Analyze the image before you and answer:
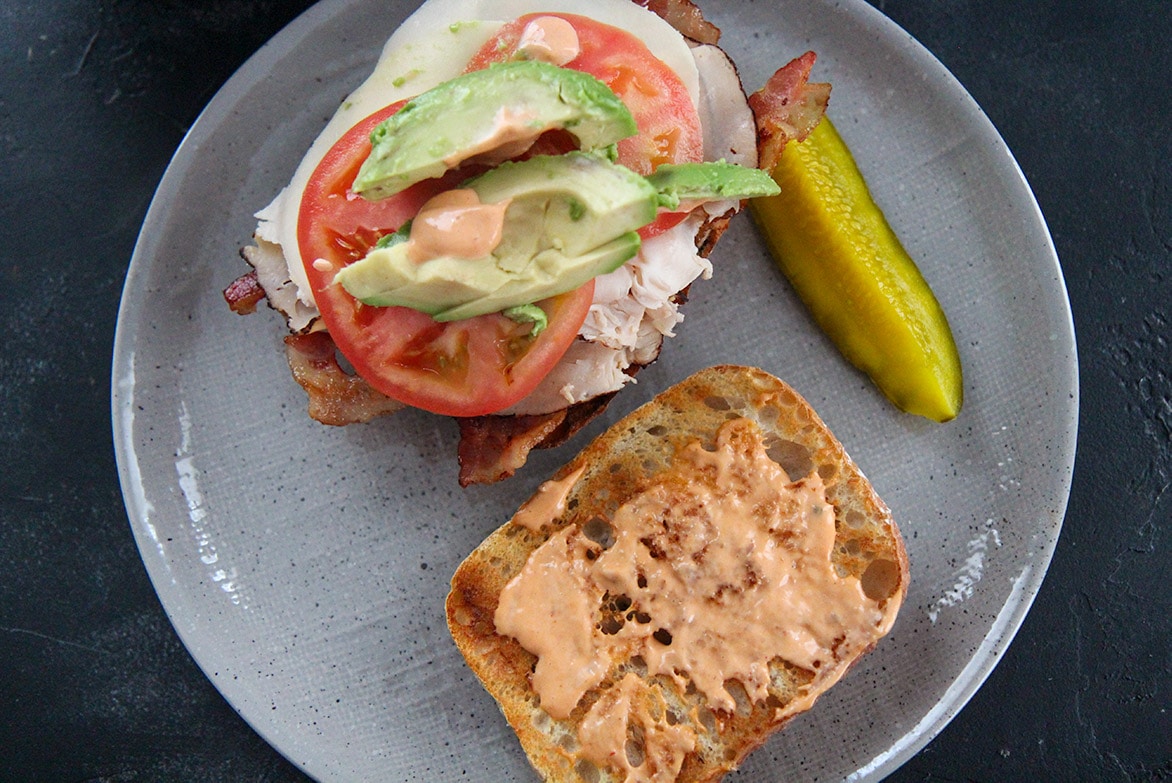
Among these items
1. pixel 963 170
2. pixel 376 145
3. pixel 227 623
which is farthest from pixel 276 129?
pixel 963 170

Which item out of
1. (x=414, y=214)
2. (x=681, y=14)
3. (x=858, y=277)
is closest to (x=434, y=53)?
(x=414, y=214)

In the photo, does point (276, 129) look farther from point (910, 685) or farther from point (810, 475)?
point (910, 685)

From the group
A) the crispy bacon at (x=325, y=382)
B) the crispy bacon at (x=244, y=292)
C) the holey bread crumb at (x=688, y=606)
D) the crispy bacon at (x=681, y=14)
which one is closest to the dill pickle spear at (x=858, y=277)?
the holey bread crumb at (x=688, y=606)

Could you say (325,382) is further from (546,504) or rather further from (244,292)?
(546,504)

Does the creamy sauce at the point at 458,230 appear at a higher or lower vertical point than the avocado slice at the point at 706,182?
lower

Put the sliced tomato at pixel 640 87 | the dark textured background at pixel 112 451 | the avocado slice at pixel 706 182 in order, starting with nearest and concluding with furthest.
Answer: the avocado slice at pixel 706 182 → the sliced tomato at pixel 640 87 → the dark textured background at pixel 112 451

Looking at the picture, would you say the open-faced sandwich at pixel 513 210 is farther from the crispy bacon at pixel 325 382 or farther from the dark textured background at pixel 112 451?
the dark textured background at pixel 112 451
